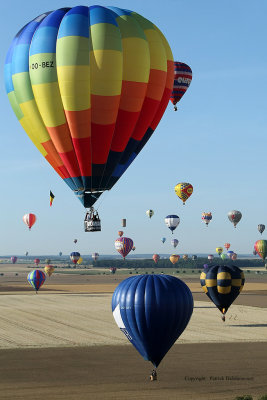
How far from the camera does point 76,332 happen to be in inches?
1777

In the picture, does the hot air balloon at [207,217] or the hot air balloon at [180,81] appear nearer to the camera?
the hot air balloon at [180,81]

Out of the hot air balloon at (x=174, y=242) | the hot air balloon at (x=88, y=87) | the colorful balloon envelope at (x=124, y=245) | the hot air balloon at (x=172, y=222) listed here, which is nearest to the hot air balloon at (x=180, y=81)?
the hot air balloon at (x=88, y=87)

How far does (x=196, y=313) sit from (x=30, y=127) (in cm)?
2689

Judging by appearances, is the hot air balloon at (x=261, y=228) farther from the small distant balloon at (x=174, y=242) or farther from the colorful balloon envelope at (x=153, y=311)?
the colorful balloon envelope at (x=153, y=311)

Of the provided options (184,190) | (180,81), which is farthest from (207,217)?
(180,81)

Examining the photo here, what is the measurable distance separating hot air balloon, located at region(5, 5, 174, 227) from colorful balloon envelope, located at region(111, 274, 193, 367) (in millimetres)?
8086

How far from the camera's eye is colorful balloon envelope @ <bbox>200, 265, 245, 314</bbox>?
47.5m

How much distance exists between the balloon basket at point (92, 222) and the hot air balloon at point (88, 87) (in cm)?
62

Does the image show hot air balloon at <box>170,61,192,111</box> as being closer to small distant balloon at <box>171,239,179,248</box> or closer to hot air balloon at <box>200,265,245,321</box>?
hot air balloon at <box>200,265,245,321</box>

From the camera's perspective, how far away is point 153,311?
94.1 feet

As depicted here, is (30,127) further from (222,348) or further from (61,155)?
(222,348)

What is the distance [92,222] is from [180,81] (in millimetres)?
25276

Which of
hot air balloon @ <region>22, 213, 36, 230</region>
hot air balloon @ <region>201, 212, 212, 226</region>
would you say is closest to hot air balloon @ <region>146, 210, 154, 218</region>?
hot air balloon @ <region>201, 212, 212, 226</region>

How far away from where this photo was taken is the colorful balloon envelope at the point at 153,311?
2878cm
